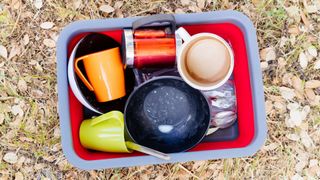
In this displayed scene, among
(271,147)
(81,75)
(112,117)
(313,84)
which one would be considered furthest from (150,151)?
(313,84)

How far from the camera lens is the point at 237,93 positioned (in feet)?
3.80

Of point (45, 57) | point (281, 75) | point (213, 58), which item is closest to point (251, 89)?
point (213, 58)

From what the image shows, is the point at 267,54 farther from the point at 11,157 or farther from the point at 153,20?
the point at 11,157

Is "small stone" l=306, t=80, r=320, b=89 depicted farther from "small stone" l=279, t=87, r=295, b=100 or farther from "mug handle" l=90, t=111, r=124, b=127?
"mug handle" l=90, t=111, r=124, b=127

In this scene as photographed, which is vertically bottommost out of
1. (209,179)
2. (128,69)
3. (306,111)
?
(209,179)

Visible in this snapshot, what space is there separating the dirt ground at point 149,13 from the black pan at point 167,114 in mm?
167

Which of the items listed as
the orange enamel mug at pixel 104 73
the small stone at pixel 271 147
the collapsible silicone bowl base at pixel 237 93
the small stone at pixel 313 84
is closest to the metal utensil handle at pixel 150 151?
the collapsible silicone bowl base at pixel 237 93

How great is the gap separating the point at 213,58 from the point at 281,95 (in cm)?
29

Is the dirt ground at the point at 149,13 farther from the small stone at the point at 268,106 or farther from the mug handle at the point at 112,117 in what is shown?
the mug handle at the point at 112,117

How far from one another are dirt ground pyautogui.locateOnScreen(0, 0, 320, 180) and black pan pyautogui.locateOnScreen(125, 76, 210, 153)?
6.6 inches

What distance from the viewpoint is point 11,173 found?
3.98ft

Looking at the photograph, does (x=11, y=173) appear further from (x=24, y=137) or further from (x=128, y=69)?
(x=128, y=69)

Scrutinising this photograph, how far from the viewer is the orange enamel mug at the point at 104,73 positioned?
A: 1.06m

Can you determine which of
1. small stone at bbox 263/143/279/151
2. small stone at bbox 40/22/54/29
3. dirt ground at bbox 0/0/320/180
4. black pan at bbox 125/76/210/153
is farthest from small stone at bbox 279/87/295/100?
small stone at bbox 40/22/54/29
